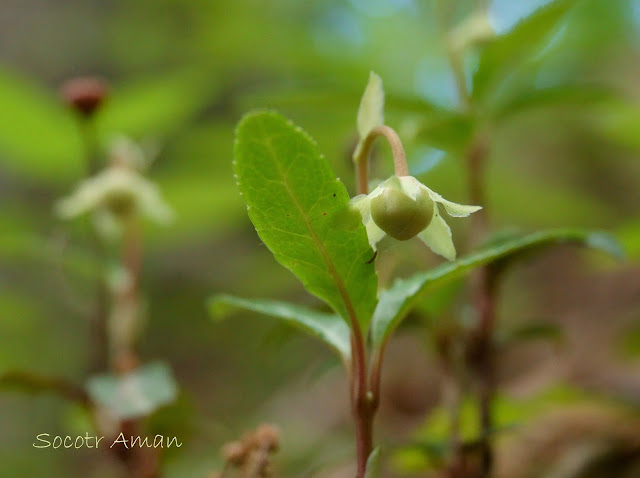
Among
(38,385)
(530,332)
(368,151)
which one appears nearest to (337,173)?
(530,332)

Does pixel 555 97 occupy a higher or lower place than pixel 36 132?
lower

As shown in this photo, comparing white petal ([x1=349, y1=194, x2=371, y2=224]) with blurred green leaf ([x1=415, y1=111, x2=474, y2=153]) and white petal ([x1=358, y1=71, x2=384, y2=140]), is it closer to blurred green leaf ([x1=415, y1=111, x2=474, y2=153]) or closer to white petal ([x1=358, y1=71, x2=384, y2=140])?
white petal ([x1=358, y1=71, x2=384, y2=140])

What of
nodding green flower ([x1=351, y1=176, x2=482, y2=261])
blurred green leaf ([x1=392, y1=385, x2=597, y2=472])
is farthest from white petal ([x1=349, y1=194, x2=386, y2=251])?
blurred green leaf ([x1=392, y1=385, x2=597, y2=472])

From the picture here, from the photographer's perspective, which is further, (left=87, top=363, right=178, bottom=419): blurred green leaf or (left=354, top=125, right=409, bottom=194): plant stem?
(left=87, top=363, right=178, bottom=419): blurred green leaf

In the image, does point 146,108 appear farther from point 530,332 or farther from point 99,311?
point 530,332

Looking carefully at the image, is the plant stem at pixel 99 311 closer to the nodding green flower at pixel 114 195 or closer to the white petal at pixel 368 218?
the nodding green flower at pixel 114 195

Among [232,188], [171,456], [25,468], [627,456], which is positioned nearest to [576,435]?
[627,456]
